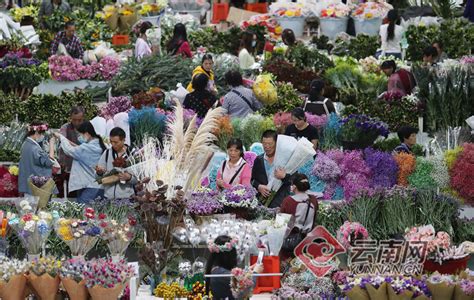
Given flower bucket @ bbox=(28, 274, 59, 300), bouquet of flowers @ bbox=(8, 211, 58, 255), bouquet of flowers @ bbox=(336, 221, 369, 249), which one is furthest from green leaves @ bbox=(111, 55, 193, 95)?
flower bucket @ bbox=(28, 274, 59, 300)

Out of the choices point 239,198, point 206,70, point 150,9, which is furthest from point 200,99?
point 150,9

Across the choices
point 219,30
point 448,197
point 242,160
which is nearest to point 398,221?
point 448,197

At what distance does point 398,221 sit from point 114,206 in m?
2.95

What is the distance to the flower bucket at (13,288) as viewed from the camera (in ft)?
49.4

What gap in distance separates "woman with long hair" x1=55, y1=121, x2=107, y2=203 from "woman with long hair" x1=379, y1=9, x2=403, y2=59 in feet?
29.4

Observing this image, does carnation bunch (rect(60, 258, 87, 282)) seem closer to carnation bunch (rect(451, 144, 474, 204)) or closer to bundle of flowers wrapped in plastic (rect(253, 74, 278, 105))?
carnation bunch (rect(451, 144, 474, 204))

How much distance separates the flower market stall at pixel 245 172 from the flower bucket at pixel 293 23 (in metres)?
2.10

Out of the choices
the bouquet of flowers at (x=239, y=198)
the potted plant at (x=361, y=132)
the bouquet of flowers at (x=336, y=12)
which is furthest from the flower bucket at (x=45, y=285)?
the bouquet of flowers at (x=336, y=12)

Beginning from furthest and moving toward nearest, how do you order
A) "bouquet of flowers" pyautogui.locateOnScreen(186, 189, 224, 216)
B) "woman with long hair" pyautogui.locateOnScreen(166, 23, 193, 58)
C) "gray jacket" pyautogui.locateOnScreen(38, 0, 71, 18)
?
"gray jacket" pyautogui.locateOnScreen(38, 0, 71, 18)
"woman with long hair" pyautogui.locateOnScreen(166, 23, 193, 58)
"bouquet of flowers" pyautogui.locateOnScreen(186, 189, 224, 216)

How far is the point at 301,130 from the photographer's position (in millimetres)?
19359

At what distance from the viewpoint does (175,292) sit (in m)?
15.4

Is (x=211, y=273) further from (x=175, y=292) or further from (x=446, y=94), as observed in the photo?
(x=446, y=94)

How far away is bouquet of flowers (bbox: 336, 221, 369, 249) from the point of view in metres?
16.2

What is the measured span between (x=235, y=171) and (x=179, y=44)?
7686 millimetres
